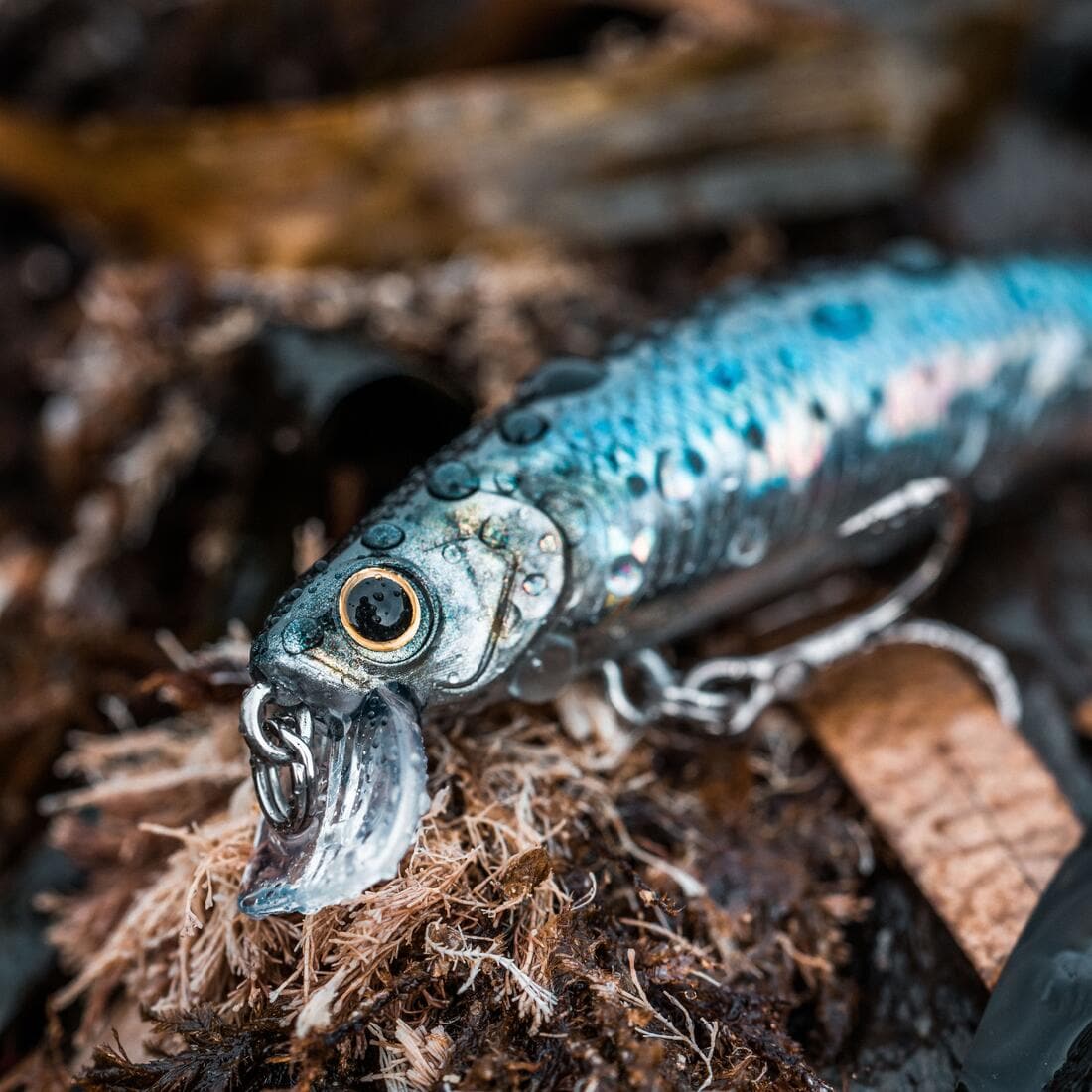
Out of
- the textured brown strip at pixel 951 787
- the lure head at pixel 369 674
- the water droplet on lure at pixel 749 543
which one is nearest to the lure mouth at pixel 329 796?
the lure head at pixel 369 674

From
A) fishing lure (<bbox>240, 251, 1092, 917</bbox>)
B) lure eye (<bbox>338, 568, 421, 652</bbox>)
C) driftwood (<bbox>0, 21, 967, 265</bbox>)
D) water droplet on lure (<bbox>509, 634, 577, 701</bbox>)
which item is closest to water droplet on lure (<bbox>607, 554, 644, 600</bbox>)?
fishing lure (<bbox>240, 251, 1092, 917</bbox>)

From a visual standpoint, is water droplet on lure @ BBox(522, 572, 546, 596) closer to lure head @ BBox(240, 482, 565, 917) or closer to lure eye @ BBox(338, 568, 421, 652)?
lure head @ BBox(240, 482, 565, 917)

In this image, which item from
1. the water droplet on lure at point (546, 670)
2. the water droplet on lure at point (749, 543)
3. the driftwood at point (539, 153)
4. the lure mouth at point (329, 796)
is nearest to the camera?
the lure mouth at point (329, 796)

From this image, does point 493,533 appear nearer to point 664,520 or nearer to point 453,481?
point 453,481

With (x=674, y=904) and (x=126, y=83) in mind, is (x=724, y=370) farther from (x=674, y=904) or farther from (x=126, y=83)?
(x=126, y=83)

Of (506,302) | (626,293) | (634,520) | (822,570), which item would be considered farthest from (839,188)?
(634,520)

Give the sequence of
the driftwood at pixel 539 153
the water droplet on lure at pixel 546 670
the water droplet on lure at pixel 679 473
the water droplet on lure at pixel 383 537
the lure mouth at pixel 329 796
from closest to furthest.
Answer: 1. the lure mouth at pixel 329 796
2. the water droplet on lure at pixel 383 537
3. the water droplet on lure at pixel 546 670
4. the water droplet on lure at pixel 679 473
5. the driftwood at pixel 539 153

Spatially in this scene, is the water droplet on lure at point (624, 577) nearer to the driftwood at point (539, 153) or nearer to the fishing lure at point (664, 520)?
the fishing lure at point (664, 520)
